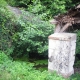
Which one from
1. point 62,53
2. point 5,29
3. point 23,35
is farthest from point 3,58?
point 62,53

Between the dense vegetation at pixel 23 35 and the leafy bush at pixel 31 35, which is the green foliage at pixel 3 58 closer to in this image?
the dense vegetation at pixel 23 35

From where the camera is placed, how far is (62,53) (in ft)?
28.4

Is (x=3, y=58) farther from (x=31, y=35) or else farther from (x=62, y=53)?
(x=62, y=53)

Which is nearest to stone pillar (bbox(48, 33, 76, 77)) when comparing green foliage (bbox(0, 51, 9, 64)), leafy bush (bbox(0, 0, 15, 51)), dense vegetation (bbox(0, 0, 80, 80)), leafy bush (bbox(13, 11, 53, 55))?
dense vegetation (bbox(0, 0, 80, 80))

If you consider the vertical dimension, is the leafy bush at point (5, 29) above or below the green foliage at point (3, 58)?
above

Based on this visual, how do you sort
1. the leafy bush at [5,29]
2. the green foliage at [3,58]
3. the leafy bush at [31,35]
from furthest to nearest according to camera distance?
the leafy bush at [5,29], the leafy bush at [31,35], the green foliage at [3,58]

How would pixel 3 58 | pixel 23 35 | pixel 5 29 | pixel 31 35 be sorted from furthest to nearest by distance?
pixel 5 29, pixel 23 35, pixel 31 35, pixel 3 58

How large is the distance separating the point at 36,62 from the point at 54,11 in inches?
155

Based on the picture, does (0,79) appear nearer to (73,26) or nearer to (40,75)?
(40,75)

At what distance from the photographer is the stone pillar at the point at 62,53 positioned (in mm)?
8555

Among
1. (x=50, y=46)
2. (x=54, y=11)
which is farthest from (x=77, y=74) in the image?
(x=54, y=11)

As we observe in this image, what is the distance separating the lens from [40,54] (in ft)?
34.3

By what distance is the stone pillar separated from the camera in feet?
28.1

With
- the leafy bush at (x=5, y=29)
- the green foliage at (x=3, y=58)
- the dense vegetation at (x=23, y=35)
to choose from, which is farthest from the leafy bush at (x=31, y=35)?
the green foliage at (x=3, y=58)
